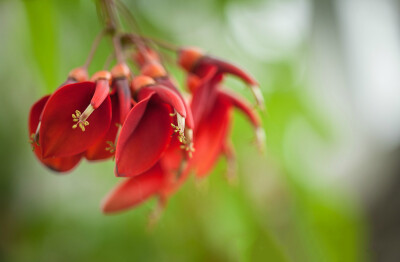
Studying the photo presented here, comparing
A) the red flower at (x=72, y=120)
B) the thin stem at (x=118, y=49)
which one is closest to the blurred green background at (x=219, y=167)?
the thin stem at (x=118, y=49)

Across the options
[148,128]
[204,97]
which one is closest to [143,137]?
[148,128]

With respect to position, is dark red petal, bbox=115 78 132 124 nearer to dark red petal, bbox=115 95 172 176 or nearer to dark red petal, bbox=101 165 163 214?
dark red petal, bbox=115 95 172 176

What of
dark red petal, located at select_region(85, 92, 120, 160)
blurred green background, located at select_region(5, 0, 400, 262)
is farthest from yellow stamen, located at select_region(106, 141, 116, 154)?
blurred green background, located at select_region(5, 0, 400, 262)

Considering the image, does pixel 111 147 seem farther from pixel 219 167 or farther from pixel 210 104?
pixel 219 167

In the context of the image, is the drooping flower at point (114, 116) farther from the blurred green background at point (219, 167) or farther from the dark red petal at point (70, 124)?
the blurred green background at point (219, 167)

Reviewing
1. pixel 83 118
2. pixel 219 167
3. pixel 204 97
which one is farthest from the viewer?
pixel 219 167

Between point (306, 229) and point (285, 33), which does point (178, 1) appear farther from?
point (306, 229)

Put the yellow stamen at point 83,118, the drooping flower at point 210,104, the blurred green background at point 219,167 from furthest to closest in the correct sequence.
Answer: the blurred green background at point 219,167 < the drooping flower at point 210,104 < the yellow stamen at point 83,118
